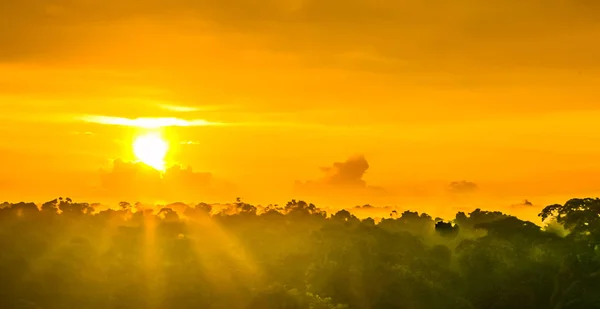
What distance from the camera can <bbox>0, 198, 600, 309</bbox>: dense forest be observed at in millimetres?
102188

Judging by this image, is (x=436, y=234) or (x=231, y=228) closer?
(x=436, y=234)

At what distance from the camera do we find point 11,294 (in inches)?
4124

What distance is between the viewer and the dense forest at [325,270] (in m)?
102

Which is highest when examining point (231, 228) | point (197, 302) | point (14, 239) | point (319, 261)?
point (231, 228)

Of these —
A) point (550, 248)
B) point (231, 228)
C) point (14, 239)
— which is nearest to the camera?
point (550, 248)

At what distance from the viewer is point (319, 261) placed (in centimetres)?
11831

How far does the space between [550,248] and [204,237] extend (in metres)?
61.3

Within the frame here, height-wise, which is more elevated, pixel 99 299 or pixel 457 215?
pixel 457 215

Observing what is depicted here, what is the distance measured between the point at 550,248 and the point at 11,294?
61.1 meters

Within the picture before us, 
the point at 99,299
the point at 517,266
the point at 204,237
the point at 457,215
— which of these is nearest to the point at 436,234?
the point at 457,215

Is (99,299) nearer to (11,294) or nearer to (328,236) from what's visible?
(11,294)

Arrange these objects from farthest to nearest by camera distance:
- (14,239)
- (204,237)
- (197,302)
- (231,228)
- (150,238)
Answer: (231,228), (204,237), (150,238), (14,239), (197,302)

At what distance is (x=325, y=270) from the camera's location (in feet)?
366

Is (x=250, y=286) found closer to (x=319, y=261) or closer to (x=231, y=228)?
(x=319, y=261)
